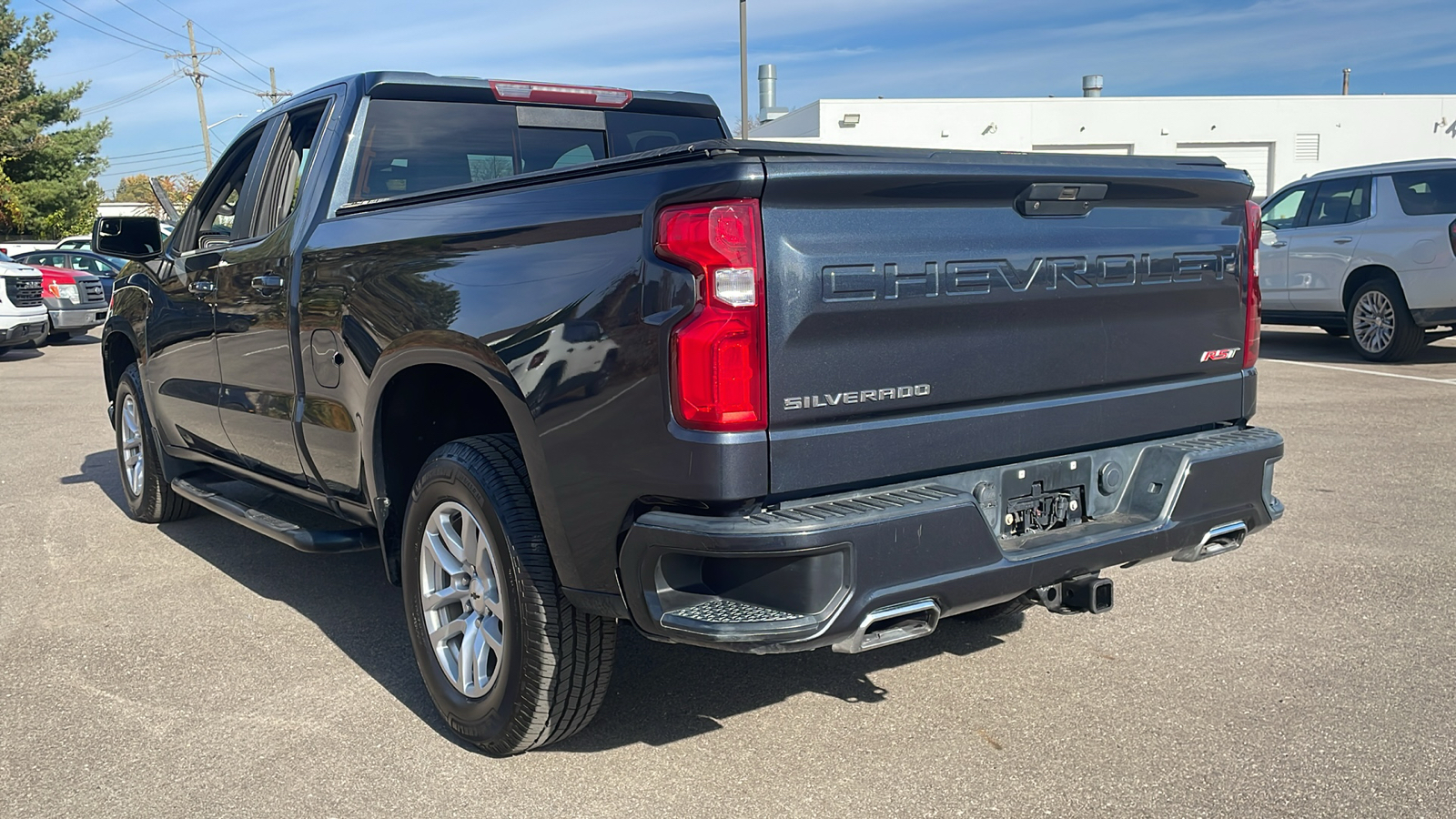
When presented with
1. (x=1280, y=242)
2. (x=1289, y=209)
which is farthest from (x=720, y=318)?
(x=1289, y=209)

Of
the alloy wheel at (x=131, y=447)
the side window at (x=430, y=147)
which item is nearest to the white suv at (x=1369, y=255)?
the side window at (x=430, y=147)

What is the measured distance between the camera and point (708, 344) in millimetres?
2676

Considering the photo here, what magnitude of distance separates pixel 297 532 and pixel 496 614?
1271mm

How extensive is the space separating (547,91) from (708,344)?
268 centimetres

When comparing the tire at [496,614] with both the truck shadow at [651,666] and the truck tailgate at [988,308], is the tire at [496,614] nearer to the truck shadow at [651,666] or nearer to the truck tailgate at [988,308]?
the truck shadow at [651,666]

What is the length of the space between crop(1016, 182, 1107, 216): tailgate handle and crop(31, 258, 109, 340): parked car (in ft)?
60.0

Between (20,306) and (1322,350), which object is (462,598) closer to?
(1322,350)

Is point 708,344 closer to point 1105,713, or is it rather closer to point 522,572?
point 522,572

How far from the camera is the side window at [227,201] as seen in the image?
509cm

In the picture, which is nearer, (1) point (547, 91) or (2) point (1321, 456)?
(1) point (547, 91)

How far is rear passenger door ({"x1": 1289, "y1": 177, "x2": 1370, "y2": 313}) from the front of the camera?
12.3 m

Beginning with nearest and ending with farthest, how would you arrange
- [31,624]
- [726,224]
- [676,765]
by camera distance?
[726,224] < [676,765] < [31,624]

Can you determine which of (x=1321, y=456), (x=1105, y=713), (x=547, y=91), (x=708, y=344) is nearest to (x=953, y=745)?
(x=1105, y=713)

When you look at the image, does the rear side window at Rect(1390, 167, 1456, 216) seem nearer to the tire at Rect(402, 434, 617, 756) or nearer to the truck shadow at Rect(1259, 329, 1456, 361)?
the truck shadow at Rect(1259, 329, 1456, 361)
